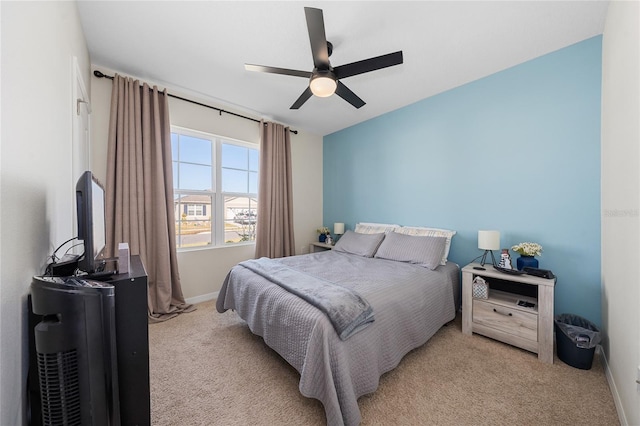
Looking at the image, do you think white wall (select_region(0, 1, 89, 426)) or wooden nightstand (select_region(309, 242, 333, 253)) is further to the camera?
wooden nightstand (select_region(309, 242, 333, 253))

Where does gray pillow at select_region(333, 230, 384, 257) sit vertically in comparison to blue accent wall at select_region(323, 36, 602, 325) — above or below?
below

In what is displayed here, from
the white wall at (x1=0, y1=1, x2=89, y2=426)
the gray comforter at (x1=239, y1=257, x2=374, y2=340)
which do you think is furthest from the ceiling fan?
the gray comforter at (x1=239, y1=257, x2=374, y2=340)

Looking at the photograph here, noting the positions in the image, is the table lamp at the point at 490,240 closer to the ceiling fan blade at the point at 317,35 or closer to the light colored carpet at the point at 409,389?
the light colored carpet at the point at 409,389

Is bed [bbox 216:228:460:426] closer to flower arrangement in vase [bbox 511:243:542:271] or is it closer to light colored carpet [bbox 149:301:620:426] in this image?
light colored carpet [bbox 149:301:620:426]

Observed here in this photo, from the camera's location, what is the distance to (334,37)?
1976 millimetres

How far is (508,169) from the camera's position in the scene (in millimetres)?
2459

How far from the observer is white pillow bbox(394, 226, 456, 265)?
2723 mm

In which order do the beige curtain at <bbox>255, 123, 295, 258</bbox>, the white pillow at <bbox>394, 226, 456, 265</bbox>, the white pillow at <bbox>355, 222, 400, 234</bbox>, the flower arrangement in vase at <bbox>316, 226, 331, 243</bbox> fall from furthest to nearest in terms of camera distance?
the flower arrangement in vase at <bbox>316, 226, 331, 243</bbox> → the beige curtain at <bbox>255, 123, 295, 258</bbox> → the white pillow at <bbox>355, 222, 400, 234</bbox> → the white pillow at <bbox>394, 226, 456, 265</bbox>

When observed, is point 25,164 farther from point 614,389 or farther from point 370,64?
point 614,389

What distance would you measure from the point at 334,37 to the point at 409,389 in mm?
2759

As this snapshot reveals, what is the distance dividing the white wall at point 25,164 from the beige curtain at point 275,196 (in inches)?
90.8

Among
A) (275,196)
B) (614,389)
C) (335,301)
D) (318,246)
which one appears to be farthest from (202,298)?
(614,389)

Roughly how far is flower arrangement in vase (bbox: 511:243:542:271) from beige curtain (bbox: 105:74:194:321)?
3591 millimetres

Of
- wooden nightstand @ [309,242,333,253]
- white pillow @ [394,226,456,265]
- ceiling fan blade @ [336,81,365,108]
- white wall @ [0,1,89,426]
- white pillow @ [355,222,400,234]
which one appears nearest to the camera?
white wall @ [0,1,89,426]
